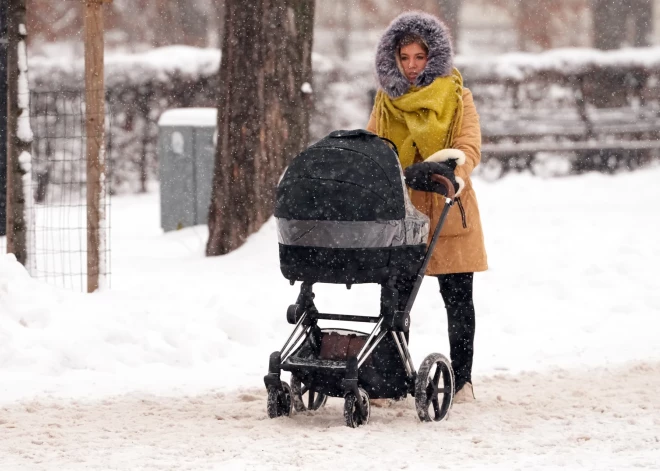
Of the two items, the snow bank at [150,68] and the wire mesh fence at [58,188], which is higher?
the snow bank at [150,68]

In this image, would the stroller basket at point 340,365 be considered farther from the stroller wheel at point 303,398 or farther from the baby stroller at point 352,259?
the stroller wheel at point 303,398

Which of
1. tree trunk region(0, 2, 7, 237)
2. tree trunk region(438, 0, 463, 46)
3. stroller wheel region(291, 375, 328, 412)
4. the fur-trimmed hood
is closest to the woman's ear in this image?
the fur-trimmed hood

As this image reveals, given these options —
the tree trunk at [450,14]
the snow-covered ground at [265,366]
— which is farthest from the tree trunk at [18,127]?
the tree trunk at [450,14]

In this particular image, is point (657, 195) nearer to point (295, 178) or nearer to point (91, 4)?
point (91, 4)

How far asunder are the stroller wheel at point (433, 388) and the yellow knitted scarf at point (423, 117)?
0.99m

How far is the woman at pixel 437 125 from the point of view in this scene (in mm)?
5496

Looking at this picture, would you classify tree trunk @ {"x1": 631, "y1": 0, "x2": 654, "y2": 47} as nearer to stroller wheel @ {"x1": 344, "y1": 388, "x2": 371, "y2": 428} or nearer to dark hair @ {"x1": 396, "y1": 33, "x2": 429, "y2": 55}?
dark hair @ {"x1": 396, "y1": 33, "x2": 429, "y2": 55}

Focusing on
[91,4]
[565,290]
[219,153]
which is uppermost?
[91,4]

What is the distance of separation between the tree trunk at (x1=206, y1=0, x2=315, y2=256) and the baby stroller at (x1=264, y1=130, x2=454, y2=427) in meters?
4.28

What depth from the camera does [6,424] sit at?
5.23 m

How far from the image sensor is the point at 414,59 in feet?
18.2

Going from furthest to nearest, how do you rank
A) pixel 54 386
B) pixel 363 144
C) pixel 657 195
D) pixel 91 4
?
pixel 657 195
pixel 91 4
pixel 54 386
pixel 363 144

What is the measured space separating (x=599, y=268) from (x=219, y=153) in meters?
3.22

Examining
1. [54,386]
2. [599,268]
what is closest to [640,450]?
[54,386]
